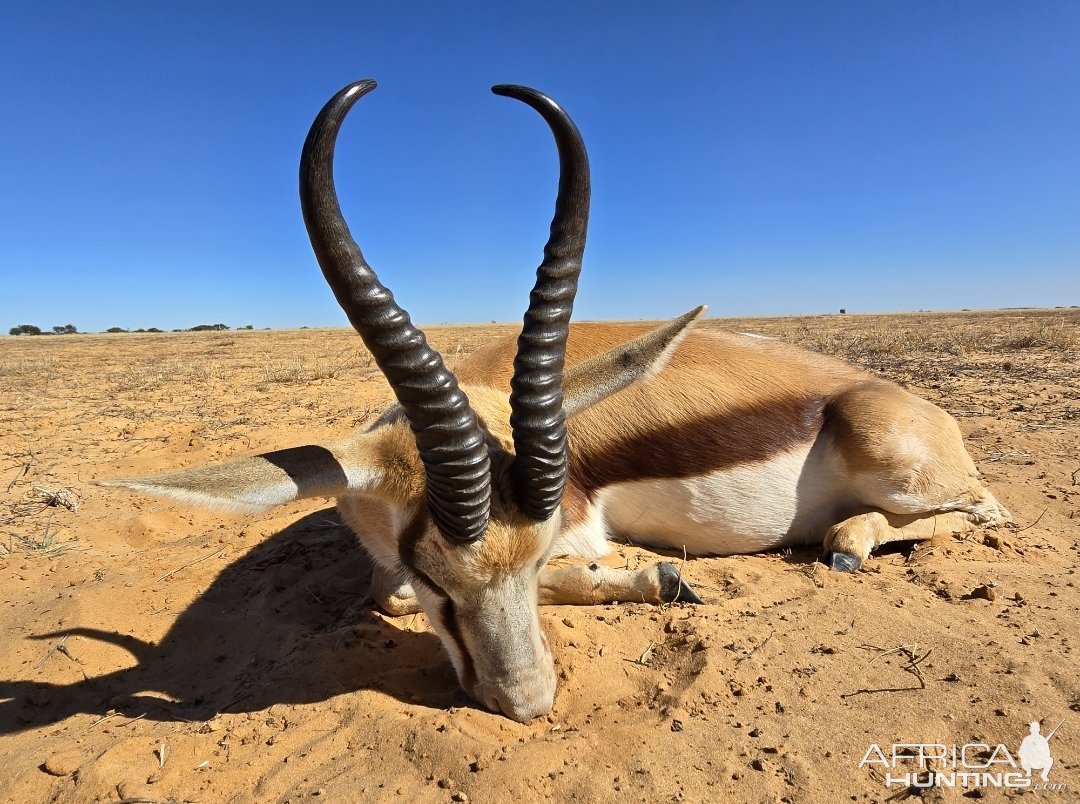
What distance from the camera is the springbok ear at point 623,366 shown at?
2920 millimetres

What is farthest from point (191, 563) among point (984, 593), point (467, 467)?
point (984, 593)

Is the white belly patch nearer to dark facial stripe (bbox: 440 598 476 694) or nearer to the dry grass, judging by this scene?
dark facial stripe (bbox: 440 598 476 694)

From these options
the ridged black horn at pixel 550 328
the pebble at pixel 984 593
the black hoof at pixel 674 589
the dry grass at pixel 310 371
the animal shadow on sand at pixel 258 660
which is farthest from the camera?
the dry grass at pixel 310 371

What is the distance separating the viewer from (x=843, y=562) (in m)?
3.98

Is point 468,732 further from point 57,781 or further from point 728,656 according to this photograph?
point 57,781

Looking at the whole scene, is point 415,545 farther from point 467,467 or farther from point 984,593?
point 984,593

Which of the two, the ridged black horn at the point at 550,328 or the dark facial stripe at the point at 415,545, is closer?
the ridged black horn at the point at 550,328

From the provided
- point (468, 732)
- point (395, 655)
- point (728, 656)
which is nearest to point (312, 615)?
point (395, 655)

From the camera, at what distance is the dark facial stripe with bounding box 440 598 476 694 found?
2818 millimetres

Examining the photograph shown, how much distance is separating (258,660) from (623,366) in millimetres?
2577

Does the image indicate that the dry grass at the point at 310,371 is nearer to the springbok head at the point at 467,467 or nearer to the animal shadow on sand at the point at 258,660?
the animal shadow on sand at the point at 258,660

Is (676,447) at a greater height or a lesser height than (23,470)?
greater

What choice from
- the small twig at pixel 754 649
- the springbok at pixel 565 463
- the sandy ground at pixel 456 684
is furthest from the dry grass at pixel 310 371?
the small twig at pixel 754 649

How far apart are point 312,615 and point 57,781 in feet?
5.07
